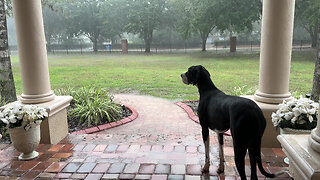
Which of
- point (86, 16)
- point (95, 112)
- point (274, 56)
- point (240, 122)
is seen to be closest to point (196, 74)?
point (240, 122)

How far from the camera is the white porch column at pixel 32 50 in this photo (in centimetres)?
380

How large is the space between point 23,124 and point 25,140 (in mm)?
203

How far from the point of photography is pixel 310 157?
6.73 ft

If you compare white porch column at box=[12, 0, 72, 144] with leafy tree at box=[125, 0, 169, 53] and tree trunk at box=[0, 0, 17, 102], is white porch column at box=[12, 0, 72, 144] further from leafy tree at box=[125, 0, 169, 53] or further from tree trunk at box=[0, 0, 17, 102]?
leafy tree at box=[125, 0, 169, 53]

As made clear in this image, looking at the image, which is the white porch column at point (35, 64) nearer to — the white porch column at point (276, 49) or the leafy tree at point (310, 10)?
the white porch column at point (276, 49)

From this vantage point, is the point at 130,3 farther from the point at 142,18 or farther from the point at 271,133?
the point at 271,133

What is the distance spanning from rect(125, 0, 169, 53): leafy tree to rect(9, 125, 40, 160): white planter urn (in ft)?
85.7

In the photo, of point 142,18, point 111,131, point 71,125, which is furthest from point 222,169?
point 142,18

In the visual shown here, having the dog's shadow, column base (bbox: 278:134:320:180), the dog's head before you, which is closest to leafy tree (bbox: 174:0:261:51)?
the dog's head

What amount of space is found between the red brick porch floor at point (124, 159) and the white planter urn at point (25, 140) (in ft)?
0.40

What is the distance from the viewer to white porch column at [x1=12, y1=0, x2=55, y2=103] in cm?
380

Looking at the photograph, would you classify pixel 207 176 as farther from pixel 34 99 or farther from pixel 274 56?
pixel 34 99

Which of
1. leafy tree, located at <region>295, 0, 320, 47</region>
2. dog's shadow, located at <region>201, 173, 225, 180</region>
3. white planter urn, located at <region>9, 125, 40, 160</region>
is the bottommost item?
dog's shadow, located at <region>201, 173, 225, 180</region>

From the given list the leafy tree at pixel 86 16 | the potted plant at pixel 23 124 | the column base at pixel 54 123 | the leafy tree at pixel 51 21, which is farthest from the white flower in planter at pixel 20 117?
the leafy tree at pixel 51 21
